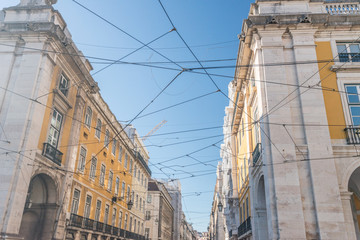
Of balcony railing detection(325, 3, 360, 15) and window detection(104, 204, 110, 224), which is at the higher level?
balcony railing detection(325, 3, 360, 15)

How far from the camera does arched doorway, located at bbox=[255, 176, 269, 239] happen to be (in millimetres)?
13586

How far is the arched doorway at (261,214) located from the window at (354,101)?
4515 millimetres

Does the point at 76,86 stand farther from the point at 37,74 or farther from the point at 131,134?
the point at 131,134

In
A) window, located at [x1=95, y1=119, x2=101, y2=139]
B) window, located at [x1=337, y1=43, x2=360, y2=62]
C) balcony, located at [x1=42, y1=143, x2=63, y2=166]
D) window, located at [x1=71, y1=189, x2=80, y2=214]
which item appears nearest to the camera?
window, located at [x1=337, y1=43, x2=360, y2=62]

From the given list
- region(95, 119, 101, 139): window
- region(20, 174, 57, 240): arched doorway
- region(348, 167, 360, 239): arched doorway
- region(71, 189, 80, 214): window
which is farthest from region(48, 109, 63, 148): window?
region(348, 167, 360, 239): arched doorway

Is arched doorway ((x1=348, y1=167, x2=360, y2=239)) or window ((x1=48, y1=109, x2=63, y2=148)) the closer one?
arched doorway ((x1=348, y1=167, x2=360, y2=239))

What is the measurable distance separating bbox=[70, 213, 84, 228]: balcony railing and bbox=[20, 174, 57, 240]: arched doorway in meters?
1.97

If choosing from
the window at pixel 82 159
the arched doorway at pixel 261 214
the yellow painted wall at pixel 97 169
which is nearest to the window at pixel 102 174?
the yellow painted wall at pixel 97 169

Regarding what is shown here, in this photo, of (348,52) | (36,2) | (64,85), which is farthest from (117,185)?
(348,52)

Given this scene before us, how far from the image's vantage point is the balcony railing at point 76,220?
17.6 m

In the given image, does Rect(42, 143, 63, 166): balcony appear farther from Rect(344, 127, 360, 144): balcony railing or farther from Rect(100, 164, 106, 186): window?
Rect(344, 127, 360, 144): balcony railing

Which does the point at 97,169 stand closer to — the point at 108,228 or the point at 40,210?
the point at 108,228

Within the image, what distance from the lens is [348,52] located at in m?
12.9

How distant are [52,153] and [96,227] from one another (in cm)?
852
